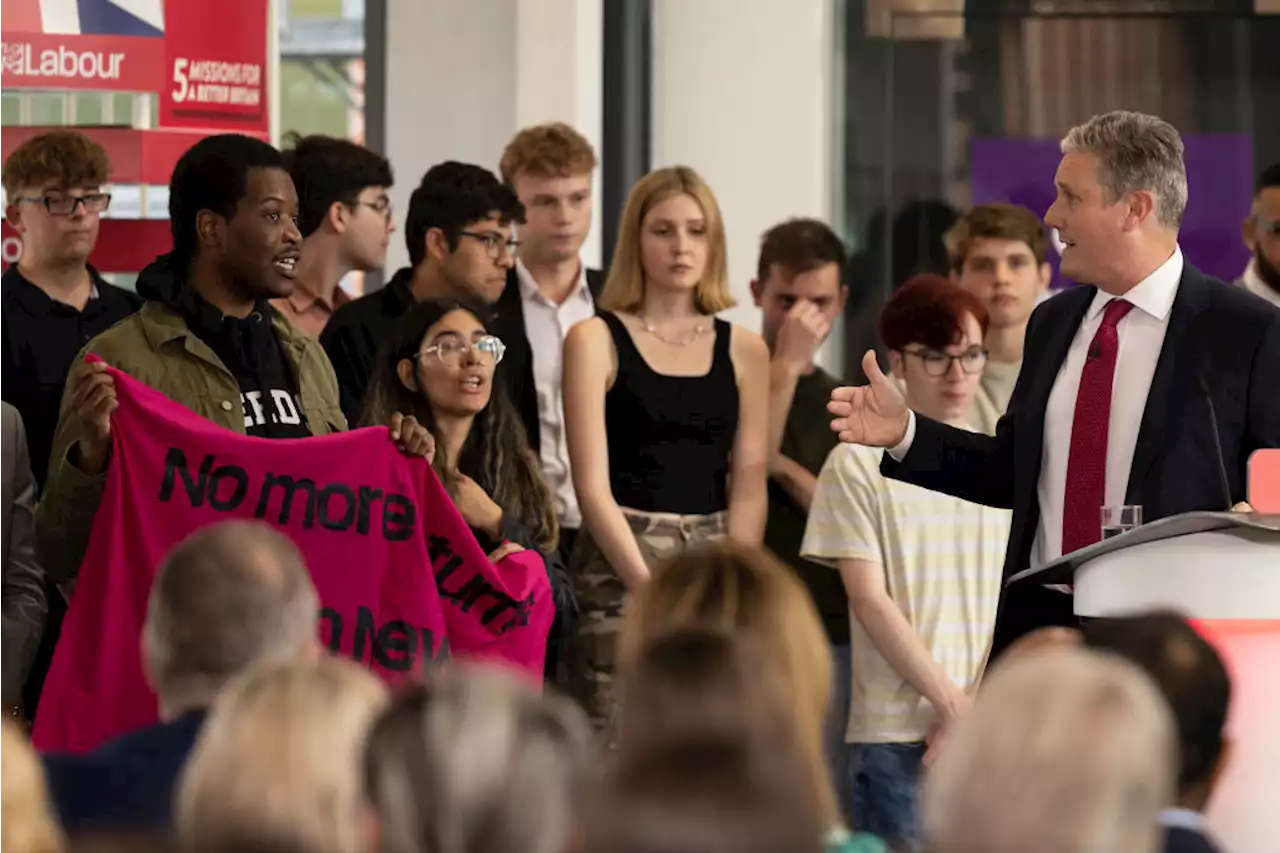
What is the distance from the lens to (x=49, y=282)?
5.36 metres

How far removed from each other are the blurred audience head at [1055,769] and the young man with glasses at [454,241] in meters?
3.51

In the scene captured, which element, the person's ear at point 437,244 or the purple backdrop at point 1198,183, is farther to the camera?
the purple backdrop at point 1198,183

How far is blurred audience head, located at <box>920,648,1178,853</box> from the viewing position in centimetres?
188

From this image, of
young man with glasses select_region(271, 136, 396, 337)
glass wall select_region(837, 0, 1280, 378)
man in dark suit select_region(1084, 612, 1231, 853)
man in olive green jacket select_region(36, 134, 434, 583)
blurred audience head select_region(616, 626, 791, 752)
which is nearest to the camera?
blurred audience head select_region(616, 626, 791, 752)

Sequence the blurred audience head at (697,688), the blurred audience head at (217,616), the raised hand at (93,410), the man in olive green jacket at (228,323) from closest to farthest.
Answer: the blurred audience head at (697,688), the blurred audience head at (217,616), the raised hand at (93,410), the man in olive green jacket at (228,323)

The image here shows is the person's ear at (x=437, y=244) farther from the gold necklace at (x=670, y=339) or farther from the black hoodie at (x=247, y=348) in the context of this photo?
the black hoodie at (x=247, y=348)

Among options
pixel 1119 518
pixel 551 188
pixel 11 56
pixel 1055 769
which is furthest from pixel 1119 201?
pixel 11 56

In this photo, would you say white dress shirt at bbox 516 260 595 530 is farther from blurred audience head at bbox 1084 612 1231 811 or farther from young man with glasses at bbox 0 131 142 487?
blurred audience head at bbox 1084 612 1231 811

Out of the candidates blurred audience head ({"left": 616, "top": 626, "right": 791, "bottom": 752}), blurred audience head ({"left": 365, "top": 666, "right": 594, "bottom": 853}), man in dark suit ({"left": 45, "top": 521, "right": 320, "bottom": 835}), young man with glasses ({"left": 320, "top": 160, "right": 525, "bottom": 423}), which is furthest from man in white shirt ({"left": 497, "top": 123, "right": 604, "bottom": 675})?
blurred audience head ({"left": 365, "top": 666, "right": 594, "bottom": 853})

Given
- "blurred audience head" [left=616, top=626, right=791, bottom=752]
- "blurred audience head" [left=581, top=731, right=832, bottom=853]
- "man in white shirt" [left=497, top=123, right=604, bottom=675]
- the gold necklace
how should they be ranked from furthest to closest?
"man in white shirt" [left=497, top=123, right=604, bottom=675] → the gold necklace → "blurred audience head" [left=616, top=626, right=791, bottom=752] → "blurred audience head" [left=581, top=731, right=832, bottom=853]

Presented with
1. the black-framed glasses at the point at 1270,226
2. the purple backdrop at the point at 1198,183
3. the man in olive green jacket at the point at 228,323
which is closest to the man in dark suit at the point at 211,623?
the man in olive green jacket at the point at 228,323

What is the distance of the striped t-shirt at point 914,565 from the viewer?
5.14m

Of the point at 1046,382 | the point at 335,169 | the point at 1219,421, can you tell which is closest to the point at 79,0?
the point at 335,169

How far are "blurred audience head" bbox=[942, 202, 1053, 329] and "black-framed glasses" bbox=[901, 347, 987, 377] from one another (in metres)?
0.79
